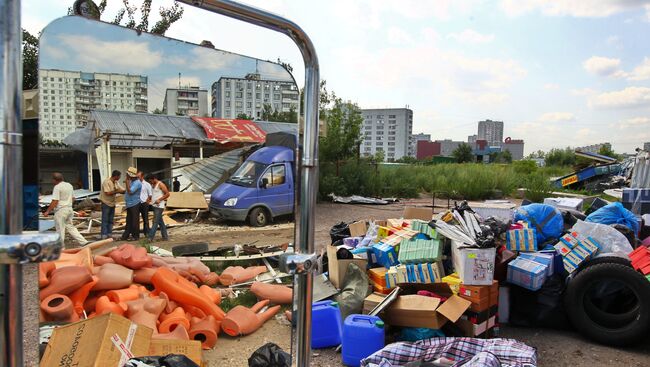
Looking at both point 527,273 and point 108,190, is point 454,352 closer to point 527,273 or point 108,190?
point 527,273

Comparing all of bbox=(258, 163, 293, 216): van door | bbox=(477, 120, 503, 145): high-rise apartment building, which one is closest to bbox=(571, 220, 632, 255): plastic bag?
bbox=(258, 163, 293, 216): van door


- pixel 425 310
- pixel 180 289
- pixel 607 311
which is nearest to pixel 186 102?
pixel 180 289

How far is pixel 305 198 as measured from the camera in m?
1.19

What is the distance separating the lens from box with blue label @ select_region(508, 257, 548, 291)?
456 centimetres

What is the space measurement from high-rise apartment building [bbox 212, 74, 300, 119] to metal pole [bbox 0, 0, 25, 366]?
2.89 feet

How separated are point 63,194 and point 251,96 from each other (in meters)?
0.72

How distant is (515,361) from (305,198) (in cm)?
324

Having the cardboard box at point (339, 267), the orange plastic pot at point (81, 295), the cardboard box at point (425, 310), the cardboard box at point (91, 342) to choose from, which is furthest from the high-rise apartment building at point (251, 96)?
the cardboard box at point (339, 267)

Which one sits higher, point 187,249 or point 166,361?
point 187,249

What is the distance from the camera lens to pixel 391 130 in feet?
254

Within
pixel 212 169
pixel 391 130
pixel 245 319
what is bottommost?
pixel 245 319

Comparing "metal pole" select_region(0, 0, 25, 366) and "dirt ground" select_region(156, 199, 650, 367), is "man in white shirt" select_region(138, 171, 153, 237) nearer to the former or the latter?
"dirt ground" select_region(156, 199, 650, 367)

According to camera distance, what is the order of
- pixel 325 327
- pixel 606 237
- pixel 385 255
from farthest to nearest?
pixel 385 255 → pixel 606 237 → pixel 325 327

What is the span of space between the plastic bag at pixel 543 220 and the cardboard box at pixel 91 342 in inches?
204
